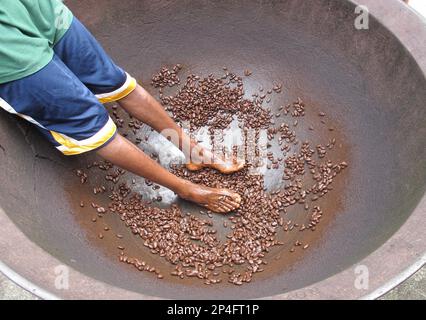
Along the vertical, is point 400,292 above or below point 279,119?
below

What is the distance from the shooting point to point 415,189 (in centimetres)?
141

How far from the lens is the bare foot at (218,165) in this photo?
1.99m

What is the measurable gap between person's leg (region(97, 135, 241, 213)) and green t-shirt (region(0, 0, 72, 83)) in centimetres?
38

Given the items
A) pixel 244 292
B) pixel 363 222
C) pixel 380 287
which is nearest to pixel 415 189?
pixel 363 222

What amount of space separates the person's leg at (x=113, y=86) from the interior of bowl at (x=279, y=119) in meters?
0.22

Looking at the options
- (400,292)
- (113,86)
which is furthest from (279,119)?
(400,292)

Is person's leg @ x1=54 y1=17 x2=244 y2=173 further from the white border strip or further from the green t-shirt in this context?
the white border strip

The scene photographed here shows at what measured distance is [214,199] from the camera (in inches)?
73.5

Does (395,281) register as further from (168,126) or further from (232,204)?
(168,126)

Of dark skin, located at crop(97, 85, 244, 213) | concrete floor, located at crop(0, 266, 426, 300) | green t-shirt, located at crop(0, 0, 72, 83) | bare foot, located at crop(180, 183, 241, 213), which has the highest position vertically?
green t-shirt, located at crop(0, 0, 72, 83)

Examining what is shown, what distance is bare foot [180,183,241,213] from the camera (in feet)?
6.09

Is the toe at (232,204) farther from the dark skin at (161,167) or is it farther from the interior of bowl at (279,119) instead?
the interior of bowl at (279,119)

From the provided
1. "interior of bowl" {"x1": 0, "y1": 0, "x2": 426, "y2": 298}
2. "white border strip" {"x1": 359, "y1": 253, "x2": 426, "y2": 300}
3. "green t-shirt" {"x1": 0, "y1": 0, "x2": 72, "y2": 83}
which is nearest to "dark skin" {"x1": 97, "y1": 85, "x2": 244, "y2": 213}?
"interior of bowl" {"x1": 0, "y1": 0, "x2": 426, "y2": 298}

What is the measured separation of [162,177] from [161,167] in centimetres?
4
